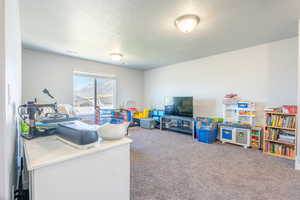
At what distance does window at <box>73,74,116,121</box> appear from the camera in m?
4.87

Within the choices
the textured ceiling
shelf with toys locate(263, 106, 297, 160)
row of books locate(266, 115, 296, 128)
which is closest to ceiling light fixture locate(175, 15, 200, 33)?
the textured ceiling

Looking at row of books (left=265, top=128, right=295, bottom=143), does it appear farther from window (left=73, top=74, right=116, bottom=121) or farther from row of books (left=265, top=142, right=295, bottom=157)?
window (left=73, top=74, right=116, bottom=121)

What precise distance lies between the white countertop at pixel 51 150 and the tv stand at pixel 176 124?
3.55 meters

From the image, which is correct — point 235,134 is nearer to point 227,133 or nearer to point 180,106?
point 227,133

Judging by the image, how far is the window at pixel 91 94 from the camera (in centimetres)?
487

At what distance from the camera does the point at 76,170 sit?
103 centimetres

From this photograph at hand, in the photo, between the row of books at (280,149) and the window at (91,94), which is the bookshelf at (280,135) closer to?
the row of books at (280,149)

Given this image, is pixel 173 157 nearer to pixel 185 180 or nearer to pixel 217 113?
pixel 185 180

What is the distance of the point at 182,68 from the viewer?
5141 mm

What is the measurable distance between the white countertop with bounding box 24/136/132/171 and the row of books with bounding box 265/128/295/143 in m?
3.32

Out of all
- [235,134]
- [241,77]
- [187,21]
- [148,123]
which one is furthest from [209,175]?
[148,123]

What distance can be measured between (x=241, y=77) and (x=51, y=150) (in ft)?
14.3

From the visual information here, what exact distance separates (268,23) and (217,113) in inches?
99.6

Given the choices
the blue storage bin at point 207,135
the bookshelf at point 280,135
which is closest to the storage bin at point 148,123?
the blue storage bin at point 207,135
